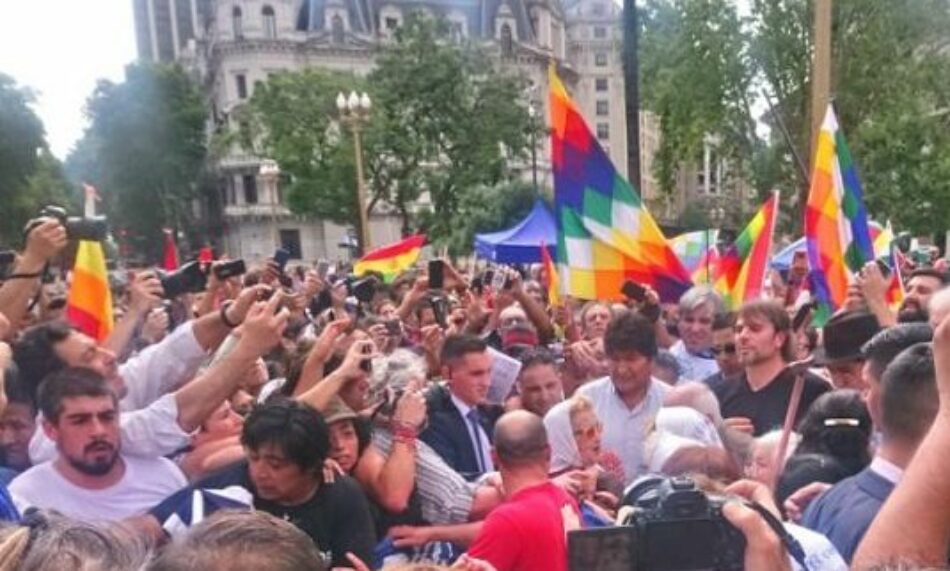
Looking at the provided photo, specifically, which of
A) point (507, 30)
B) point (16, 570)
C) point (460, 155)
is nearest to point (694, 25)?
point (460, 155)

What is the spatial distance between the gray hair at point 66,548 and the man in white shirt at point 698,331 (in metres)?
4.26

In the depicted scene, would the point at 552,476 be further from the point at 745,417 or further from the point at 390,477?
the point at 745,417

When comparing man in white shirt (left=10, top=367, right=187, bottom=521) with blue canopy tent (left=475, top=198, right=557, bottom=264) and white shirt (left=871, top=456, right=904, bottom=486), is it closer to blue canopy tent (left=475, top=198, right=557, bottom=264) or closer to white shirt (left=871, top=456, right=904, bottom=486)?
white shirt (left=871, top=456, right=904, bottom=486)

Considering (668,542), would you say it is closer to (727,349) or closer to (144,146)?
(727,349)

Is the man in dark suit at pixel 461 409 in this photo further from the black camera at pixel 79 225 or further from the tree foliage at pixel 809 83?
the tree foliage at pixel 809 83

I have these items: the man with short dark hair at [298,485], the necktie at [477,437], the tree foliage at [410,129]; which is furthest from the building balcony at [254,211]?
the man with short dark hair at [298,485]

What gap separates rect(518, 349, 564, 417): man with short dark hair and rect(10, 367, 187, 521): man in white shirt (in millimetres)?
1861

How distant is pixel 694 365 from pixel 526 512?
126 inches

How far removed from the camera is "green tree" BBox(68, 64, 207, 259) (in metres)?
52.9

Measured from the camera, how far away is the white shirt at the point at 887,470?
83.3 inches

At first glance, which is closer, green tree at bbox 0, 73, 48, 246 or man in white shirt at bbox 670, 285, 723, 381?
man in white shirt at bbox 670, 285, 723, 381

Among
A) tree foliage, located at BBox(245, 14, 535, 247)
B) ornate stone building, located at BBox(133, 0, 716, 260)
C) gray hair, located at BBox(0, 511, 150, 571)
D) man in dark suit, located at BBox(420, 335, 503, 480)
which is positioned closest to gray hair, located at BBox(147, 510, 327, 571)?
gray hair, located at BBox(0, 511, 150, 571)

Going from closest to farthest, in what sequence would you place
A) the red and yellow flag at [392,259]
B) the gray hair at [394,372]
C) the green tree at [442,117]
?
the gray hair at [394,372]
the red and yellow flag at [392,259]
the green tree at [442,117]

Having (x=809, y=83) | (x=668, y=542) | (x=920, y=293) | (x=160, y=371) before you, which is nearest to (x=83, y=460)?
(x=160, y=371)
